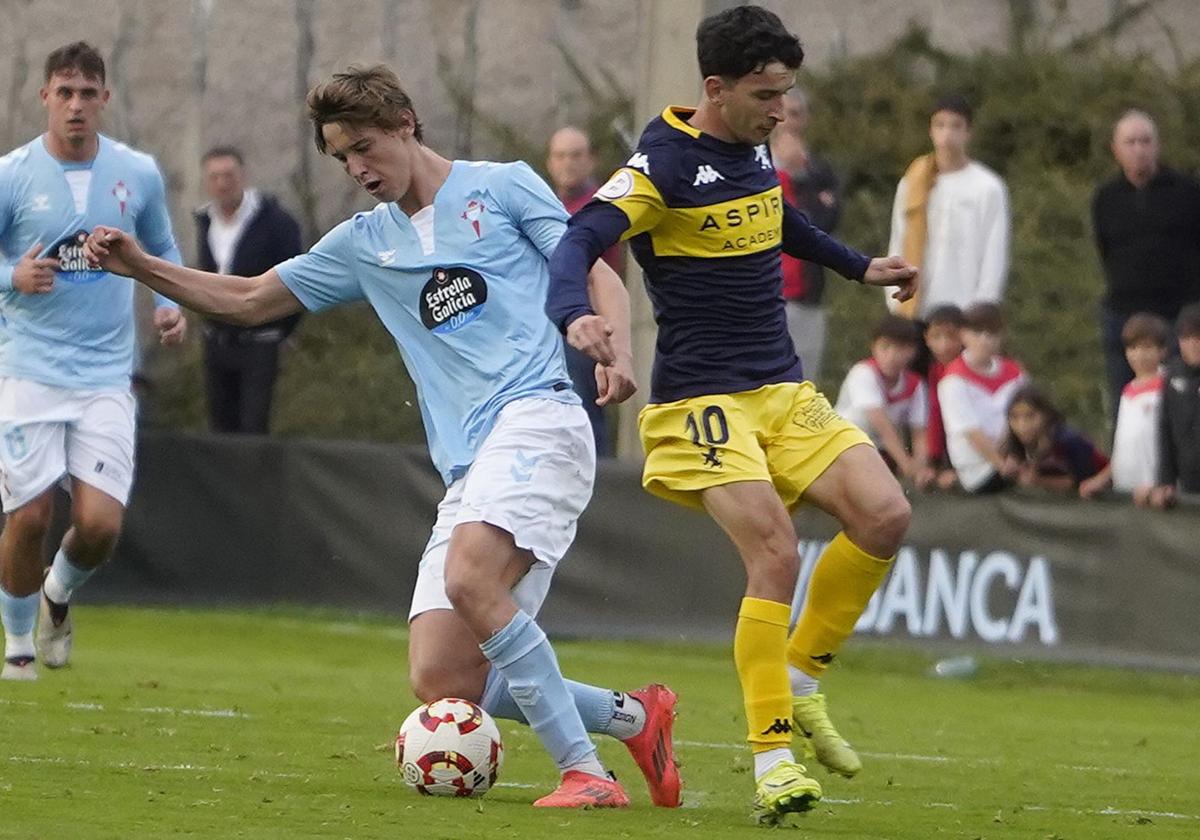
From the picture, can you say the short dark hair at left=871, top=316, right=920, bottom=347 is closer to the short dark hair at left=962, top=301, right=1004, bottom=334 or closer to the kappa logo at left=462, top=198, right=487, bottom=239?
the short dark hair at left=962, top=301, right=1004, bottom=334

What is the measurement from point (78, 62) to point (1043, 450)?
5.19m

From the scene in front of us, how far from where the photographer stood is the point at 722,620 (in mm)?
13109

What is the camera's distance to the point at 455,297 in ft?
23.8

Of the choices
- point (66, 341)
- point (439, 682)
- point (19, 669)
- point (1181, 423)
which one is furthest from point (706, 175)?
point (1181, 423)

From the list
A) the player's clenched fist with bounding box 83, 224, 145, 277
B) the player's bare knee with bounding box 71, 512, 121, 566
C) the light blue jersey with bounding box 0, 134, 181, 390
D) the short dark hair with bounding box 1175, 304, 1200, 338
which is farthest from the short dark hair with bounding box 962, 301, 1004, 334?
the player's clenched fist with bounding box 83, 224, 145, 277

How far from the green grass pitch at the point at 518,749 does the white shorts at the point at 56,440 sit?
32.8 inches

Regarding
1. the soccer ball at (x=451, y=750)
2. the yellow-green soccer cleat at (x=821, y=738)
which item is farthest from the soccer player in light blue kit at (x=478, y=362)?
the yellow-green soccer cleat at (x=821, y=738)

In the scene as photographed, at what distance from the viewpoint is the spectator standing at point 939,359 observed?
43.3 feet

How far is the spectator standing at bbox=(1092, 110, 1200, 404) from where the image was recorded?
43.3 feet

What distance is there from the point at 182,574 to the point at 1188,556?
6.10 metres

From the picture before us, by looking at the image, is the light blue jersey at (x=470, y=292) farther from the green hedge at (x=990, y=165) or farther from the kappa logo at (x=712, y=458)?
the green hedge at (x=990, y=165)

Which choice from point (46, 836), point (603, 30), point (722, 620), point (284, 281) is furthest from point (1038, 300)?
point (46, 836)

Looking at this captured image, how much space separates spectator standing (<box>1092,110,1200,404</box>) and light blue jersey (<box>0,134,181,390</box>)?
5.29 metres

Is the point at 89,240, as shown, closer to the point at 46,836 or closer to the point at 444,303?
the point at 444,303
